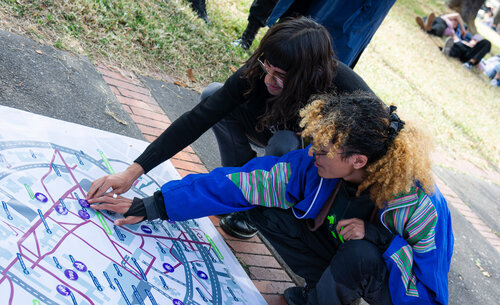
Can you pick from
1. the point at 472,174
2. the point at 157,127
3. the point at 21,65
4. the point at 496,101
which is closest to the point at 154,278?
the point at 157,127

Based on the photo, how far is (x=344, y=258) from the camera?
145cm

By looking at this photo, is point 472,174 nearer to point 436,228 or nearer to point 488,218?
point 488,218

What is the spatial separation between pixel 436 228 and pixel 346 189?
0.32 m

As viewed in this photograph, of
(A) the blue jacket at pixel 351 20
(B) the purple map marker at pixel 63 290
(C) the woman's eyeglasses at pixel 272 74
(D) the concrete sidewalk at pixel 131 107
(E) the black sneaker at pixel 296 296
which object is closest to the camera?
(B) the purple map marker at pixel 63 290

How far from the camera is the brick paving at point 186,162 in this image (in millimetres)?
1807

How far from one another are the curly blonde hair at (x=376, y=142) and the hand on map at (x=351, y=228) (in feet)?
0.31

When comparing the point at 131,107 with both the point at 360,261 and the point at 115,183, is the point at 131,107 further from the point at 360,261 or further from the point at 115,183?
the point at 360,261

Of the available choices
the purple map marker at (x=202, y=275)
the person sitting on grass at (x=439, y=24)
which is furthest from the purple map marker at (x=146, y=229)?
the person sitting on grass at (x=439, y=24)

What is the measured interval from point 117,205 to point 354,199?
82cm

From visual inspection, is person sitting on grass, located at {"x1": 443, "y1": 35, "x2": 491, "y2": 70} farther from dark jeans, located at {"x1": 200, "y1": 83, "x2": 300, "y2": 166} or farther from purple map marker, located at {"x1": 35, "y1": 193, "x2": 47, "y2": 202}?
purple map marker, located at {"x1": 35, "y1": 193, "x2": 47, "y2": 202}

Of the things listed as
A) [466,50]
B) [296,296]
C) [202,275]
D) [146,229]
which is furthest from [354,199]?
[466,50]

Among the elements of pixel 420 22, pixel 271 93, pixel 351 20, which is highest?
pixel 420 22

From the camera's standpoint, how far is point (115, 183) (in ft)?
5.09

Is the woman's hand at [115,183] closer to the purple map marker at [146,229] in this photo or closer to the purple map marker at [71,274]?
the purple map marker at [146,229]
